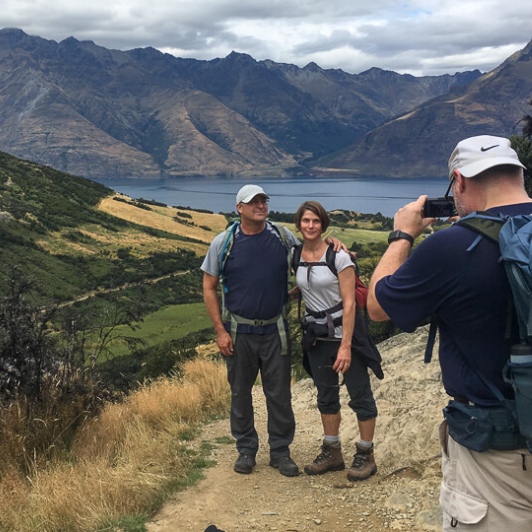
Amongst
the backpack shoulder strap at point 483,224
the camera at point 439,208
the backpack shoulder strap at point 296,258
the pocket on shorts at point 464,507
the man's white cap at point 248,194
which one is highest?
the man's white cap at point 248,194

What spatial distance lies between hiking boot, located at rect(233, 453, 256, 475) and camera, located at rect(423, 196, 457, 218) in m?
2.63

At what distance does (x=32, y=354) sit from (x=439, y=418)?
3314 millimetres

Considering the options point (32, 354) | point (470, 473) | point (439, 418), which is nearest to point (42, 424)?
point (32, 354)

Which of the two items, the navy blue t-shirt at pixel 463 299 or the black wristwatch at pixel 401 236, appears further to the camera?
the black wristwatch at pixel 401 236

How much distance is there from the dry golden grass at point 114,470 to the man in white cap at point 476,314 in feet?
7.29

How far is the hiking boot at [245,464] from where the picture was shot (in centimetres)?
422

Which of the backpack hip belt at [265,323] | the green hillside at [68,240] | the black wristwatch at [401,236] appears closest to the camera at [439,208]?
the black wristwatch at [401,236]

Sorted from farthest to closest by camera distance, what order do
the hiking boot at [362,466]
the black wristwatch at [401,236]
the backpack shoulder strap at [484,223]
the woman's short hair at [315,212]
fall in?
1. the hiking boot at [362,466]
2. the woman's short hair at [315,212]
3. the black wristwatch at [401,236]
4. the backpack shoulder strap at [484,223]

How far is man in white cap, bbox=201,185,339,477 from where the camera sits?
13.2 ft

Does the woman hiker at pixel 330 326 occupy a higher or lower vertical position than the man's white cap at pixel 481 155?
lower

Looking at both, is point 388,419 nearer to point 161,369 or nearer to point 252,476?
point 252,476

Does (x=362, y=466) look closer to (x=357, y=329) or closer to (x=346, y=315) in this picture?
(x=357, y=329)

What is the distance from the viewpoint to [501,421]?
189cm

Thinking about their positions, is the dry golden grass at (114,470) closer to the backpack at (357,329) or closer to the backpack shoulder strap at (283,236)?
the backpack at (357,329)
